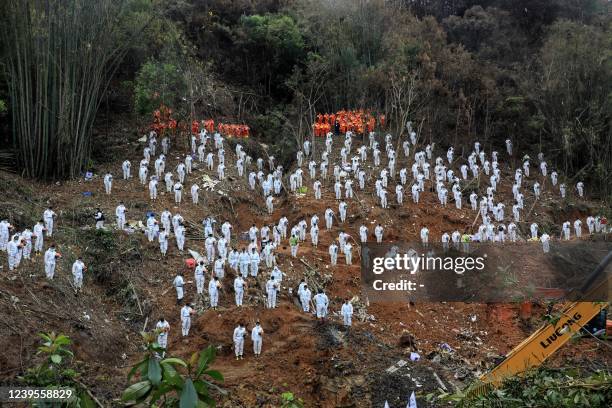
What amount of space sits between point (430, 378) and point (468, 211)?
9.79 meters

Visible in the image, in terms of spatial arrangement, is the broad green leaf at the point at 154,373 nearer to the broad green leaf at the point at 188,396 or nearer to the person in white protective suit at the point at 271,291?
the broad green leaf at the point at 188,396

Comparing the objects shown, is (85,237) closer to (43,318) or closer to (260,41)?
(43,318)

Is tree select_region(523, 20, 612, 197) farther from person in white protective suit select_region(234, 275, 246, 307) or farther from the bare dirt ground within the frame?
person in white protective suit select_region(234, 275, 246, 307)

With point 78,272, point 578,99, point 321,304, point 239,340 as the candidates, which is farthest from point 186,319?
point 578,99

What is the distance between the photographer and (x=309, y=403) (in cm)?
1163

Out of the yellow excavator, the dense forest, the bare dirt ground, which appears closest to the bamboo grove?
the dense forest

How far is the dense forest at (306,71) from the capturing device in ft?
62.7

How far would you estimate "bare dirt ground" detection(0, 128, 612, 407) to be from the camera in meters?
11.6

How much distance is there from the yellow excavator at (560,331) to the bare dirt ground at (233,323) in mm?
1631

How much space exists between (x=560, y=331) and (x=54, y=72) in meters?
15.8

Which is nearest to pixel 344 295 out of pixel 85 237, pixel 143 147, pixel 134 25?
pixel 85 237

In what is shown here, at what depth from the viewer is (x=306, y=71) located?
28547 millimetres

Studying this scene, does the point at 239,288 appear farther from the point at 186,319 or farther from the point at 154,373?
the point at 154,373

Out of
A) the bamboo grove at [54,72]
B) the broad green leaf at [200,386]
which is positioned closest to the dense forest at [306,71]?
the bamboo grove at [54,72]
